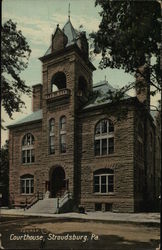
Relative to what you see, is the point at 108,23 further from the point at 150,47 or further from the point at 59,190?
the point at 59,190

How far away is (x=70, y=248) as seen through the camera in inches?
366

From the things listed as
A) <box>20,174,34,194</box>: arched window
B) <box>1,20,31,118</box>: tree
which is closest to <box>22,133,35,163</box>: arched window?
<box>20,174,34,194</box>: arched window

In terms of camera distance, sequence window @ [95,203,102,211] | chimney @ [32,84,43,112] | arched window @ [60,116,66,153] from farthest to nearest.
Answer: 1. chimney @ [32,84,43,112]
2. arched window @ [60,116,66,153]
3. window @ [95,203,102,211]

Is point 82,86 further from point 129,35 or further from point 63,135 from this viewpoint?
point 129,35

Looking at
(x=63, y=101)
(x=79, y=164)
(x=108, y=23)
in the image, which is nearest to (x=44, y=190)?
(x=79, y=164)

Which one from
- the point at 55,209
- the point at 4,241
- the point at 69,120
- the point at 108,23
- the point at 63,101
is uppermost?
the point at 108,23

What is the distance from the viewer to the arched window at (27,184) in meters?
30.7

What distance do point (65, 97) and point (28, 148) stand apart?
22.4 feet

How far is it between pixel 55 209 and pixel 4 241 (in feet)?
48.5

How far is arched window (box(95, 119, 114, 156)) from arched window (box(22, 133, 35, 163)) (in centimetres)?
748

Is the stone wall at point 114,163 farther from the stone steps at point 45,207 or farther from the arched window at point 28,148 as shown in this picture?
the arched window at point 28,148

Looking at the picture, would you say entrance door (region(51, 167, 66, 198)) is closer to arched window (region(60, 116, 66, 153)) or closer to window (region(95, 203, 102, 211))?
arched window (region(60, 116, 66, 153))

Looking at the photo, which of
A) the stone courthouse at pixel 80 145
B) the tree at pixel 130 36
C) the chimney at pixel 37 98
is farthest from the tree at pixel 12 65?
the chimney at pixel 37 98

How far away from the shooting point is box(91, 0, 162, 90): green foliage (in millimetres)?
12375
